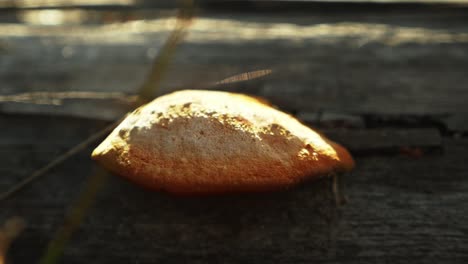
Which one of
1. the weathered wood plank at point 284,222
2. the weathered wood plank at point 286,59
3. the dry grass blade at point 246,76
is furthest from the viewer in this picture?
the dry grass blade at point 246,76

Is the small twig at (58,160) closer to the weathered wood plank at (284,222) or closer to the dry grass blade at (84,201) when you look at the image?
the weathered wood plank at (284,222)

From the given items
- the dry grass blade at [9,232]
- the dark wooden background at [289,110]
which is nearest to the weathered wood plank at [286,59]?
the dark wooden background at [289,110]

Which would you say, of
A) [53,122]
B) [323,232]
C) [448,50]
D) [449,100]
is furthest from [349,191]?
[53,122]

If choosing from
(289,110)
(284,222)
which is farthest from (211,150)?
(289,110)

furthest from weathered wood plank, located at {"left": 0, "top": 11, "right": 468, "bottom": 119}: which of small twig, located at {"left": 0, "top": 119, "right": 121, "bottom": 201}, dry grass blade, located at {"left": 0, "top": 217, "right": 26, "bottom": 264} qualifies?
dry grass blade, located at {"left": 0, "top": 217, "right": 26, "bottom": 264}

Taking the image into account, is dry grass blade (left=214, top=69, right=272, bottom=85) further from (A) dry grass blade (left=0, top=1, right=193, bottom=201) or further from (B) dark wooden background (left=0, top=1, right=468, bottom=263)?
(A) dry grass blade (left=0, top=1, right=193, bottom=201)

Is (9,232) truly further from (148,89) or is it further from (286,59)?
(286,59)
